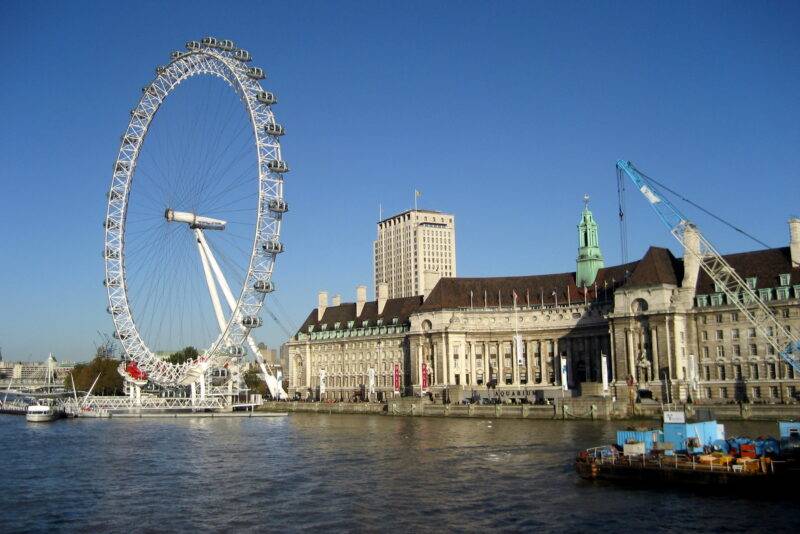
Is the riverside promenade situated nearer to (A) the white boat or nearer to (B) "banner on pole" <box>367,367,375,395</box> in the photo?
(B) "banner on pole" <box>367,367,375,395</box>

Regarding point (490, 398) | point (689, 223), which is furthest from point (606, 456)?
point (490, 398)

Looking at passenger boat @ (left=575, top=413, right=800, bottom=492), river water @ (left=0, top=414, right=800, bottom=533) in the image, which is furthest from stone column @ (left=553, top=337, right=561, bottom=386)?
passenger boat @ (left=575, top=413, right=800, bottom=492)

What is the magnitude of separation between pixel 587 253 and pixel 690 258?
28564 mm

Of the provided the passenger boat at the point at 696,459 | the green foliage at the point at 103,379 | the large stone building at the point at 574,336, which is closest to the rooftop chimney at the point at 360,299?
the large stone building at the point at 574,336

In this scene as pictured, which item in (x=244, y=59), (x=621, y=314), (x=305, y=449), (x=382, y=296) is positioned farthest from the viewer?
(x=382, y=296)

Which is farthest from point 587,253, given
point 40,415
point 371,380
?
point 40,415

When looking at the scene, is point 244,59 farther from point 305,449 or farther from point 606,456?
point 606,456

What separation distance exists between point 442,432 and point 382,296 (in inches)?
3033

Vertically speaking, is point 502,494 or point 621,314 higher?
point 621,314

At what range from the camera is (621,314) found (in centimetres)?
11544

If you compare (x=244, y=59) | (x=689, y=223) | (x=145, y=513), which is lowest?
(x=145, y=513)

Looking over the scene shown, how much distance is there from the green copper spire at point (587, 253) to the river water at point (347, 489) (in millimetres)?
55184

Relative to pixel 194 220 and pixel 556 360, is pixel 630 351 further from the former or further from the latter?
pixel 194 220

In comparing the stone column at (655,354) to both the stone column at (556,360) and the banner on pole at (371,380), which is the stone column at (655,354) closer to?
the stone column at (556,360)
